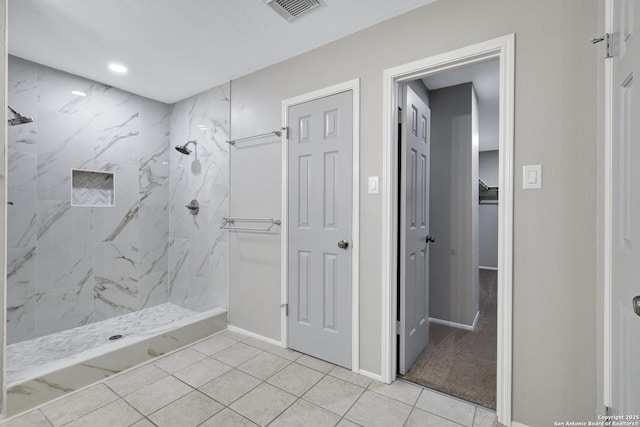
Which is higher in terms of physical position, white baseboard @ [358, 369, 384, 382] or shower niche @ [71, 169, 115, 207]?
shower niche @ [71, 169, 115, 207]

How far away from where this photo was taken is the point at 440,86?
3.12m

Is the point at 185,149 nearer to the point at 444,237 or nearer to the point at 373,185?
the point at 373,185

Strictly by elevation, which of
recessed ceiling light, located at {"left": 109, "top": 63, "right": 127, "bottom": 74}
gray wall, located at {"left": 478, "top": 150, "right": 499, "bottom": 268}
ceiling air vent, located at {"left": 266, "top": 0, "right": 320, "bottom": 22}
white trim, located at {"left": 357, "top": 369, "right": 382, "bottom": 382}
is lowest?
white trim, located at {"left": 357, "top": 369, "right": 382, "bottom": 382}

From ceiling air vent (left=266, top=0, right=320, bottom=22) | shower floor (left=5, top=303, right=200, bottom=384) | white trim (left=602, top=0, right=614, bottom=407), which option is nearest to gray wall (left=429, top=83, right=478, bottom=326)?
white trim (left=602, top=0, right=614, bottom=407)

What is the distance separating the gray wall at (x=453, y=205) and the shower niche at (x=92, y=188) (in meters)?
3.49

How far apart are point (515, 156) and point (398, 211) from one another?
787 mm

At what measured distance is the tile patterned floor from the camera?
1.65m

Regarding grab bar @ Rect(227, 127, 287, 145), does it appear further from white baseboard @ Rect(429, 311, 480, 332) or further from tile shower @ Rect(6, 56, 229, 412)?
white baseboard @ Rect(429, 311, 480, 332)

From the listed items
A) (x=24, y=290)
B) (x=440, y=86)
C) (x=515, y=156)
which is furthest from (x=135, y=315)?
(x=440, y=86)

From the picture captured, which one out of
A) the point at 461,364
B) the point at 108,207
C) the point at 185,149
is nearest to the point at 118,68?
the point at 185,149

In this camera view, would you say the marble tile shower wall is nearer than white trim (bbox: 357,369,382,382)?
No

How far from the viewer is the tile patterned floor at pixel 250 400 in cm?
165

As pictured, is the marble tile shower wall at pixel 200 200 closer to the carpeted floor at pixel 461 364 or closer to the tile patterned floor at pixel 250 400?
the tile patterned floor at pixel 250 400

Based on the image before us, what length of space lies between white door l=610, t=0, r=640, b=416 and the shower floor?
2868 mm
